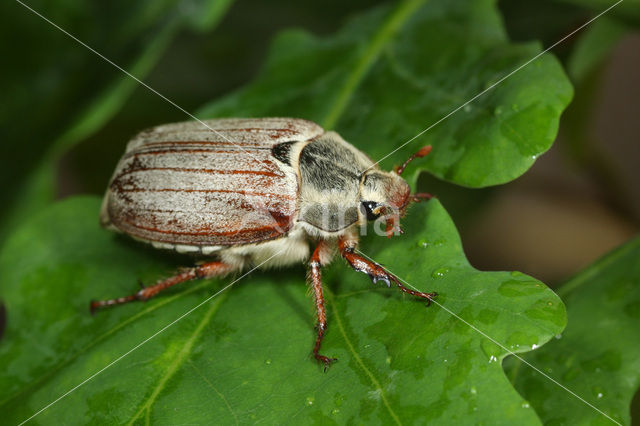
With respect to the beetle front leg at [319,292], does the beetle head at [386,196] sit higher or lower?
higher

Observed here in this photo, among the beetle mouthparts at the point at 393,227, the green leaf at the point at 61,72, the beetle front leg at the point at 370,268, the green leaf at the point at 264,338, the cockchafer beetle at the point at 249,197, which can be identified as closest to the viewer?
Result: the green leaf at the point at 264,338

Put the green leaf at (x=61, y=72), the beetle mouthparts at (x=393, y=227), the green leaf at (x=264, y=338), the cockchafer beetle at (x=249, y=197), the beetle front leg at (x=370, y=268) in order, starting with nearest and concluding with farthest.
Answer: the green leaf at (x=264, y=338) → the beetle front leg at (x=370, y=268) → the beetle mouthparts at (x=393, y=227) → the cockchafer beetle at (x=249, y=197) → the green leaf at (x=61, y=72)

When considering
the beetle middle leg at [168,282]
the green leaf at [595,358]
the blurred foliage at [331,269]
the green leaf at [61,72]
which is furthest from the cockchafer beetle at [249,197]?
the green leaf at [61,72]

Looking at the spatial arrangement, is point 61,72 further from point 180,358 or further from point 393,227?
point 393,227

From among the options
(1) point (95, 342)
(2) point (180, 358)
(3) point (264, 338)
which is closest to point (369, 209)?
(3) point (264, 338)

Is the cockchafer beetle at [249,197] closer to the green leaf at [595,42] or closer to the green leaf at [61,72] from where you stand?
the green leaf at [61,72]

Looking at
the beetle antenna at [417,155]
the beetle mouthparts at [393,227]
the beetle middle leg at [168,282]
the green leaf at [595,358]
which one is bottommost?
the green leaf at [595,358]

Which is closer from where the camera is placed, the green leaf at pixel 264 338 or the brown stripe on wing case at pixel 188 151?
the green leaf at pixel 264 338

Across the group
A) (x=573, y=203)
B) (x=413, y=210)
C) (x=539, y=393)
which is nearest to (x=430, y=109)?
(x=413, y=210)
